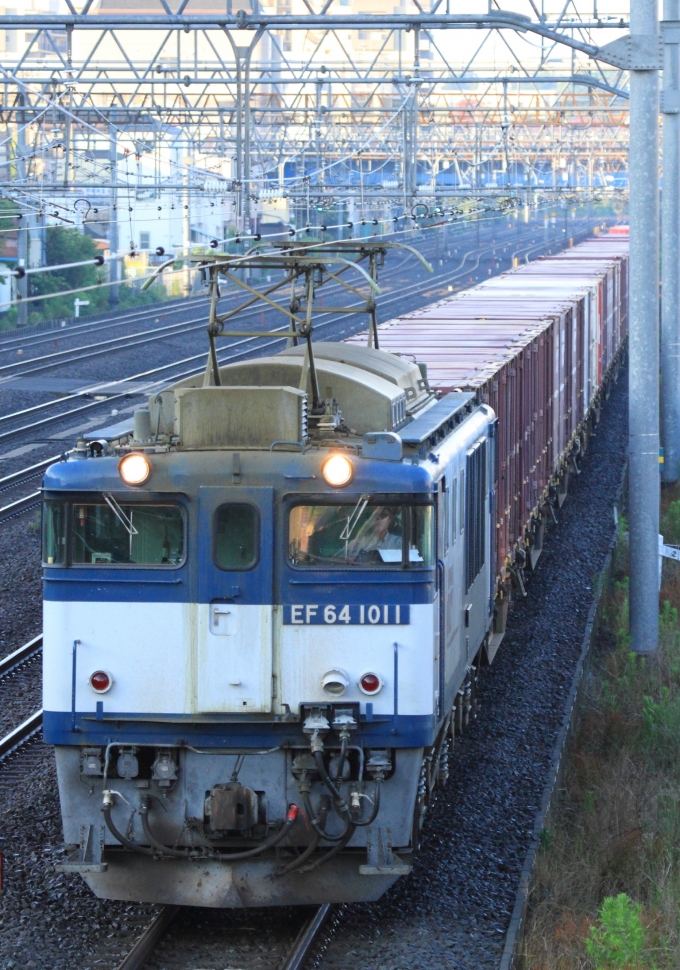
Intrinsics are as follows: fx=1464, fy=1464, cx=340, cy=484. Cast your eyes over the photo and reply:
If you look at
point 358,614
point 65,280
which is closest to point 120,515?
point 358,614

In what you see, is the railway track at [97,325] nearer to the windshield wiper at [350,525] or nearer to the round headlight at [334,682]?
the windshield wiper at [350,525]

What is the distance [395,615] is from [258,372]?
2159 mm

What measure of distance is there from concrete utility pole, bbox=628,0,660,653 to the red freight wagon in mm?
1309

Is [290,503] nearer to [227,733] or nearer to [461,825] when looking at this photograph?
[227,733]

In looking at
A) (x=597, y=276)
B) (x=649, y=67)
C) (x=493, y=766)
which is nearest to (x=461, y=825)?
(x=493, y=766)

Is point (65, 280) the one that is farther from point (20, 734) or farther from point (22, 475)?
point (20, 734)

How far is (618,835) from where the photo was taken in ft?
33.4

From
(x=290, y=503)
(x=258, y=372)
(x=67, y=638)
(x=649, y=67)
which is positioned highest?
(x=649, y=67)

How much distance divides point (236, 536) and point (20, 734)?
15.8 ft

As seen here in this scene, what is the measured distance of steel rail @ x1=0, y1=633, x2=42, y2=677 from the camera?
14.1 metres

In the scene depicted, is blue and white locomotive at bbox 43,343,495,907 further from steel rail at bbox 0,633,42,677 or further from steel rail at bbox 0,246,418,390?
steel rail at bbox 0,246,418,390

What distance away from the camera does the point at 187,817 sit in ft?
27.1

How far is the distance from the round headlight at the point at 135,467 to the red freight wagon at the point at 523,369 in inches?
185

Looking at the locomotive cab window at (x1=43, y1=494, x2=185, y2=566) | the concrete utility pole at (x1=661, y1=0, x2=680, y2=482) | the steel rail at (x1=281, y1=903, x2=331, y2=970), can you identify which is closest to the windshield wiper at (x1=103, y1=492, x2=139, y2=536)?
the locomotive cab window at (x1=43, y1=494, x2=185, y2=566)
